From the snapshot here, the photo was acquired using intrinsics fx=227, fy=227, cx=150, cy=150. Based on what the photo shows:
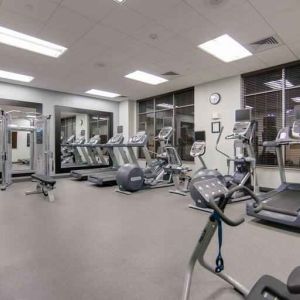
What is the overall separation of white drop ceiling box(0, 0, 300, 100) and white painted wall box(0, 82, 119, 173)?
150 centimetres

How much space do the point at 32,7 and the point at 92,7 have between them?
0.85m

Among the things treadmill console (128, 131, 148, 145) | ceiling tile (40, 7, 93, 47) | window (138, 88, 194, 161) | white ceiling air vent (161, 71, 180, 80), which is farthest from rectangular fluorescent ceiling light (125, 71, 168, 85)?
ceiling tile (40, 7, 93, 47)

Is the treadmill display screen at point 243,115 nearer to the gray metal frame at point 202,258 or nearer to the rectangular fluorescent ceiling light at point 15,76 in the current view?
the gray metal frame at point 202,258

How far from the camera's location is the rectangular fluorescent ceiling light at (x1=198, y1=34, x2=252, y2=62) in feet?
14.0

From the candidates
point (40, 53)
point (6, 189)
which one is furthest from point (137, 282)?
point (6, 189)

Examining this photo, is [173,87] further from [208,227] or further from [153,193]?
[208,227]

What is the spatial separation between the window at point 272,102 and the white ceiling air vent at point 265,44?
120 centimetres

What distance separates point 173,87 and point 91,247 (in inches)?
236

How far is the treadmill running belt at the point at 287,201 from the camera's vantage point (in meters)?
3.41

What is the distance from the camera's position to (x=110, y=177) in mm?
6676

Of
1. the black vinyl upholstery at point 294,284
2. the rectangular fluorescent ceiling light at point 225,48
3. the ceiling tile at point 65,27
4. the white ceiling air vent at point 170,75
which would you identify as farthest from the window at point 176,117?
the black vinyl upholstery at point 294,284

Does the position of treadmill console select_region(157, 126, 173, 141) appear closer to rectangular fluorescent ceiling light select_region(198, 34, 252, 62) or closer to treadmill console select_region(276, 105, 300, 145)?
rectangular fluorescent ceiling light select_region(198, 34, 252, 62)

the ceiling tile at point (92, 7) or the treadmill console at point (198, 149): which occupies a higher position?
the ceiling tile at point (92, 7)

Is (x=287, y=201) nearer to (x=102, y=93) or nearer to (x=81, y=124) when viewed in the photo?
(x=102, y=93)
